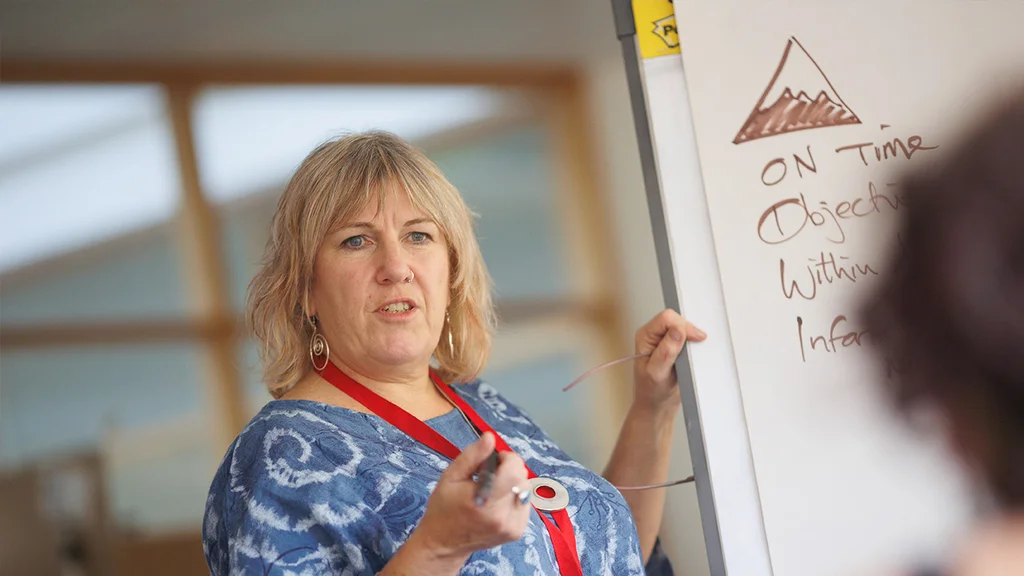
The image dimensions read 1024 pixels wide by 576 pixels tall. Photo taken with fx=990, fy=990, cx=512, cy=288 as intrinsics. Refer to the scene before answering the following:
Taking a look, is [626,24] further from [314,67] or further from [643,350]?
[314,67]

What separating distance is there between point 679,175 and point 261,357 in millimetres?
731

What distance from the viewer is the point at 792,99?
1.50 metres

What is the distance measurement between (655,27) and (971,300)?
1.24 metres

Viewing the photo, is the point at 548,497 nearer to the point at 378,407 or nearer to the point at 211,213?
the point at 378,407

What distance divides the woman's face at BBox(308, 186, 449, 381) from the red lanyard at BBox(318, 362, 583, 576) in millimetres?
36

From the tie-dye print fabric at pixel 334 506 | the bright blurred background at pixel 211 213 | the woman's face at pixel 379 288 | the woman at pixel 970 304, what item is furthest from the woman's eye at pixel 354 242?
the bright blurred background at pixel 211 213

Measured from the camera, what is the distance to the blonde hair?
1.52 metres

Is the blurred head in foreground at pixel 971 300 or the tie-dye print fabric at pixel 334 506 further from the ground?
the blurred head in foreground at pixel 971 300

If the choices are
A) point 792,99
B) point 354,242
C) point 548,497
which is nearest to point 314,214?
point 354,242

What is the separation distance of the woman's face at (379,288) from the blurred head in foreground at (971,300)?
112cm

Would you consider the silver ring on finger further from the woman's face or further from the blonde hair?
the blonde hair

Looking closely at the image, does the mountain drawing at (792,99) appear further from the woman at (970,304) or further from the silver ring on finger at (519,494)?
the woman at (970,304)

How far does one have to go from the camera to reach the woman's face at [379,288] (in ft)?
4.95

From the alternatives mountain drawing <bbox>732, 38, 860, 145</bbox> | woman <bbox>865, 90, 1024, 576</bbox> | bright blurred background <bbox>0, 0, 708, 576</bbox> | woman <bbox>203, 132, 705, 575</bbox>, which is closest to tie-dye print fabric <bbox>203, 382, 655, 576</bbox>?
woman <bbox>203, 132, 705, 575</bbox>
